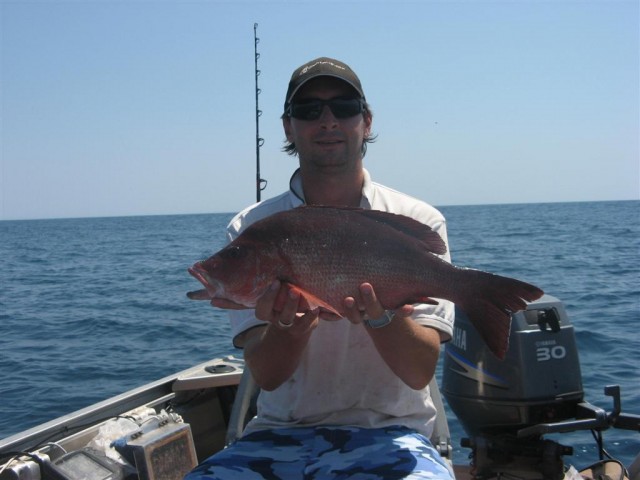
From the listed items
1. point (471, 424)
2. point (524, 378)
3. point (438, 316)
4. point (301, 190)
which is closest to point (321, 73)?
point (301, 190)

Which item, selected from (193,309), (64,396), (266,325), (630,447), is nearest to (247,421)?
(266,325)

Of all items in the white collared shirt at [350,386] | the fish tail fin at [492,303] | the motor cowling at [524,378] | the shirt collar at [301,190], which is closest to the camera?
the fish tail fin at [492,303]

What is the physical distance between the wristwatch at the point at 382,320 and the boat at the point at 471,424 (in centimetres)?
83

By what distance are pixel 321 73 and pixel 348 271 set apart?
3.86 ft

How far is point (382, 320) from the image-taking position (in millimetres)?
2773

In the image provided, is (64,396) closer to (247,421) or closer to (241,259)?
(247,421)

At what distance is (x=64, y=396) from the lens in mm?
8547

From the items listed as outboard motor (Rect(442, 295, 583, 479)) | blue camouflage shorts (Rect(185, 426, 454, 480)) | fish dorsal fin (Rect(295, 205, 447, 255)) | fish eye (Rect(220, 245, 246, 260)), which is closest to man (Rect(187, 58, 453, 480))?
blue camouflage shorts (Rect(185, 426, 454, 480))

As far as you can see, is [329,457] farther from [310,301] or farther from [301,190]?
[301,190]

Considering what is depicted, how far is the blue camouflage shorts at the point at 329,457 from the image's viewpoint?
270 cm

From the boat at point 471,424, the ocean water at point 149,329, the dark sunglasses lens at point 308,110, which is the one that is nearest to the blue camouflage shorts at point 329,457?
the boat at point 471,424

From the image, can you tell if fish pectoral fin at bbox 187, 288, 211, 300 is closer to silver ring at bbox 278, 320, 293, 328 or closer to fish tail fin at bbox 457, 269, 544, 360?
silver ring at bbox 278, 320, 293, 328

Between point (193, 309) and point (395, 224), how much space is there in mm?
12927

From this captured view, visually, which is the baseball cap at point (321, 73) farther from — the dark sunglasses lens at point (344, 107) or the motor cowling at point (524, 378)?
the motor cowling at point (524, 378)
